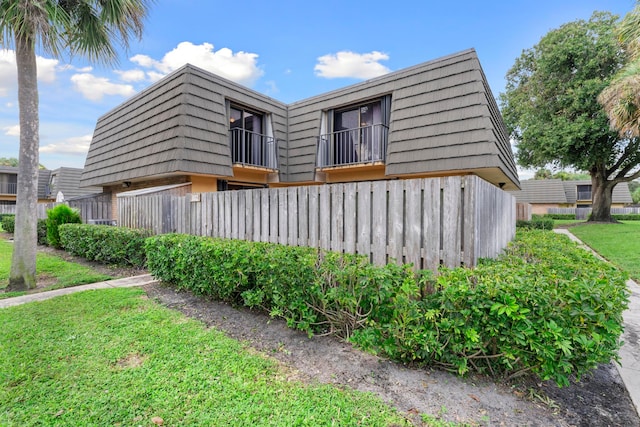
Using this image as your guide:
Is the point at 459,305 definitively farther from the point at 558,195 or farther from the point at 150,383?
the point at 558,195

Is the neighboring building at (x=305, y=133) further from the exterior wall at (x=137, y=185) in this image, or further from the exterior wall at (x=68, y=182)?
the exterior wall at (x=68, y=182)

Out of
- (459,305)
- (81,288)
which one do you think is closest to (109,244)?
(81,288)

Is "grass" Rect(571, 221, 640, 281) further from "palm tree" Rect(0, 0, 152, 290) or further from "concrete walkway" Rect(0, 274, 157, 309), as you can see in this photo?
"palm tree" Rect(0, 0, 152, 290)

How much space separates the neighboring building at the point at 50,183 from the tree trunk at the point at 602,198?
4108cm

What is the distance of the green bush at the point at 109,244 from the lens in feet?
22.7

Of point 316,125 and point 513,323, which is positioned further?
point 316,125

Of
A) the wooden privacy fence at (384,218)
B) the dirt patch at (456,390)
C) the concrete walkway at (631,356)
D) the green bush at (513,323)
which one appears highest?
the wooden privacy fence at (384,218)

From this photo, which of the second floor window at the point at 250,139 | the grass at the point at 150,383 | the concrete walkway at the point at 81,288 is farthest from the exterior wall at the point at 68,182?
the grass at the point at 150,383

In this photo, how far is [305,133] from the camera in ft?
37.5

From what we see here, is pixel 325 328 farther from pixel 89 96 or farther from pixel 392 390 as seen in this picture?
pixel 89 96

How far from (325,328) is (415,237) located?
156cm

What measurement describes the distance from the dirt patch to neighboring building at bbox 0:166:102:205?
107 ft

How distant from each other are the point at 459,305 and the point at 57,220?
1210cm

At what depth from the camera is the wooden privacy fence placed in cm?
323
